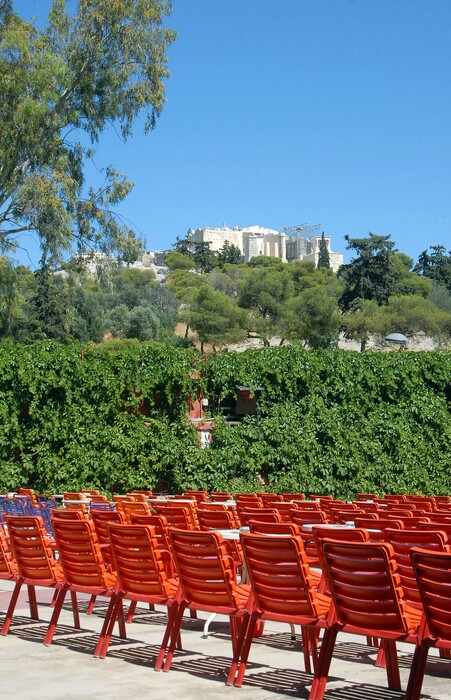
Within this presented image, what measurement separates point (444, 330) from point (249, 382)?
4695cm

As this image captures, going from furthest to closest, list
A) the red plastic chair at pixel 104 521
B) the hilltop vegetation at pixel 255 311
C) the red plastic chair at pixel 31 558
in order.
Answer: the hilltop vegetation at pixel 255 311 → the red plastic chair at pixel 104 521 → the red plastic chair at pixel 31 558

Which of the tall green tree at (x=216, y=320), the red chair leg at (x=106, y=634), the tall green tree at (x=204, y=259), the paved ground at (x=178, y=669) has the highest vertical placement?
the tall green tree at (x=204, y=259)

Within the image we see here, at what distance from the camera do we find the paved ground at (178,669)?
16.1 feet

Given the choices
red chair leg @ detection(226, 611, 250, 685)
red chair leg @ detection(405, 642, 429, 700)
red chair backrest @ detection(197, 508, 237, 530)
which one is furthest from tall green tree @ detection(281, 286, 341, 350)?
red chair leg @ detection(405, 642, 429, 700)

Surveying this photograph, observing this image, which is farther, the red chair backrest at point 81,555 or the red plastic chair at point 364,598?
the red chair backrest at point 81,555

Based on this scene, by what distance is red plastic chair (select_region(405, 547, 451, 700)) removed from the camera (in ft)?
13.9

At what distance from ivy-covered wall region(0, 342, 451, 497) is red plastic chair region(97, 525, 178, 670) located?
1240 centimetres

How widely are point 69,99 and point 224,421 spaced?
1360cm

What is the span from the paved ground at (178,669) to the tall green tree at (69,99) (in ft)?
70.1

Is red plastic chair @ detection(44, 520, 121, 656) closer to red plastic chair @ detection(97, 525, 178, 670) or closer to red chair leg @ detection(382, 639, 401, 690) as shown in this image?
red plastic chair @ detection(97, 525, 178, 670)

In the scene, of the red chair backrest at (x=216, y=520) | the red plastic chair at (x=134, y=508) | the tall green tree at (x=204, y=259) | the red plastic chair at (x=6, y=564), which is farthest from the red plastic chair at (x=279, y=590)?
the tall green tree at (x=204, y=259)

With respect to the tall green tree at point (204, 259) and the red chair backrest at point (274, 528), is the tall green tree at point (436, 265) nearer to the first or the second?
the tall green tree at point (204, 259)

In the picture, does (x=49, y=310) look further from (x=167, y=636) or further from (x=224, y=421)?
(x=167, y=636)

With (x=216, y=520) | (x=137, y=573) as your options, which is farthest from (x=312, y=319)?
(x=137, y=573)
